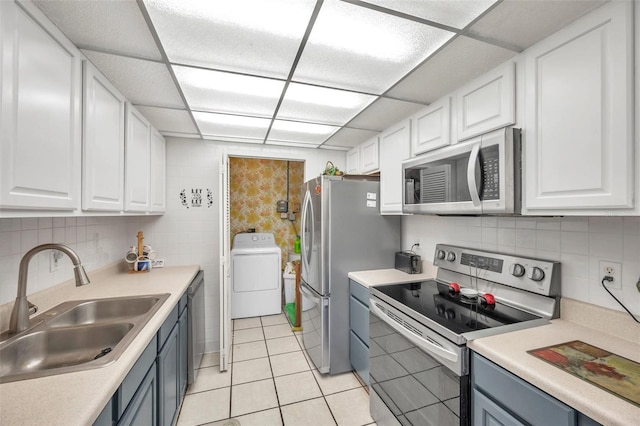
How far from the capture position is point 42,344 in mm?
1172

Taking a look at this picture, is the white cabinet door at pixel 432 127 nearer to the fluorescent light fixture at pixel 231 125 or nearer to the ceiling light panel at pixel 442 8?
the ceiling light panel at pixel 442 8

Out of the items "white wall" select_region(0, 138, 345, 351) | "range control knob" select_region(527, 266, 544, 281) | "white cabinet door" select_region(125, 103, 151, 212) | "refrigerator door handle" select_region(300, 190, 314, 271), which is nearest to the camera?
"range control knob" select_region(527, 266, 544, 281)

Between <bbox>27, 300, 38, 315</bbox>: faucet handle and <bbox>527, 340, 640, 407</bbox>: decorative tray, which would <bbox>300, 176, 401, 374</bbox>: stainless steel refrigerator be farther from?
<bbox>27, 300, 38, 315</bbox>: faucet handle

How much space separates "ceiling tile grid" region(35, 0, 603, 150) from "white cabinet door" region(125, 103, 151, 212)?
0.14m

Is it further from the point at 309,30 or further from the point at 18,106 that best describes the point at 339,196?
the point at 18,106

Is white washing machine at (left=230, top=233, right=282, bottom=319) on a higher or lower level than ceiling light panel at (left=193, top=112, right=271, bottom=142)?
lower

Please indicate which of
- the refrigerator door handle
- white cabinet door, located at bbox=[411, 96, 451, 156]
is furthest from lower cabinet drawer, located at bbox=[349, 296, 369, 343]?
white cabinet door, located at bbox=[411, 96, 451, 156]

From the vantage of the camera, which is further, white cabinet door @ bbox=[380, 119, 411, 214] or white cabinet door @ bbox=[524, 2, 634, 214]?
white cabinet door @ bbox=[380, 119, 411, 214]

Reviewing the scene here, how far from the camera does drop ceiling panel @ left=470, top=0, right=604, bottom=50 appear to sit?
3.21ft

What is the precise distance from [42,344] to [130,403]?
539 mm

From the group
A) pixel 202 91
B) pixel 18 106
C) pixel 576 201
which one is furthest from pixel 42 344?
pixel 576 201

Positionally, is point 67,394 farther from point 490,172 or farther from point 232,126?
point 232,126

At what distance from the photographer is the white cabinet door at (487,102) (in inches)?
50.8

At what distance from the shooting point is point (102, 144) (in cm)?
142
